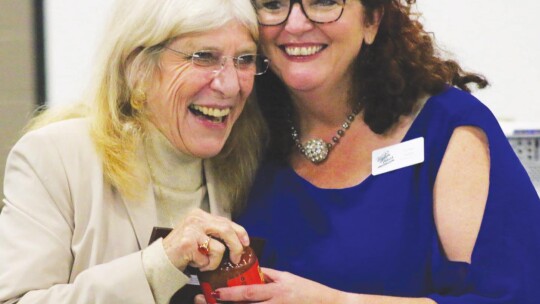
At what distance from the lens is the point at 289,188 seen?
192 centimetres

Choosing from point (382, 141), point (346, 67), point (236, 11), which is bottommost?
point (382, 141)

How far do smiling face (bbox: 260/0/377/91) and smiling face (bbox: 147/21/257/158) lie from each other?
0.25ft

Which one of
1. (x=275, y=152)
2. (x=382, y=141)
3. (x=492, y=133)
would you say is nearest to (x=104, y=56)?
(x=275, y=152)

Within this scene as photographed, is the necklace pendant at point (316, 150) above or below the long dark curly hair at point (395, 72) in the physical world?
below

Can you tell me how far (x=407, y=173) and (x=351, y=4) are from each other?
1.28ft

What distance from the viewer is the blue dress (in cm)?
167

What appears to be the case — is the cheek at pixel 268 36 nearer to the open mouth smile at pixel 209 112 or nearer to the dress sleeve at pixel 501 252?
the open mouth smile at pixel 209 112

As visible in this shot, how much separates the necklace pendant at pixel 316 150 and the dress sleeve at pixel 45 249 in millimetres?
534

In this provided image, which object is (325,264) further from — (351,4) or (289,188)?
(351,4)

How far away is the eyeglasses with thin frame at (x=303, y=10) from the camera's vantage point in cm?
179

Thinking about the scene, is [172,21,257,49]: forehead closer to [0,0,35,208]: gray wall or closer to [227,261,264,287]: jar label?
[227,261,264,287]: jar label

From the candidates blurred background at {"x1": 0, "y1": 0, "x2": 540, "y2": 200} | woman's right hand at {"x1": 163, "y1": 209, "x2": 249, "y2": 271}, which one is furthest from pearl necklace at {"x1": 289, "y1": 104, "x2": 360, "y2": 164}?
blurred background at {"x1": 0, "y1": 0, "x2": 540, "y2": 200}

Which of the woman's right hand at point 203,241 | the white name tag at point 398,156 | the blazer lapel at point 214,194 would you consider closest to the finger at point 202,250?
the woman's right hand at point 203,241

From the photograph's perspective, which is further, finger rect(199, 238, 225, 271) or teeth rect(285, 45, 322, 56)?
teeth rect(285, 45, 322, 56)
